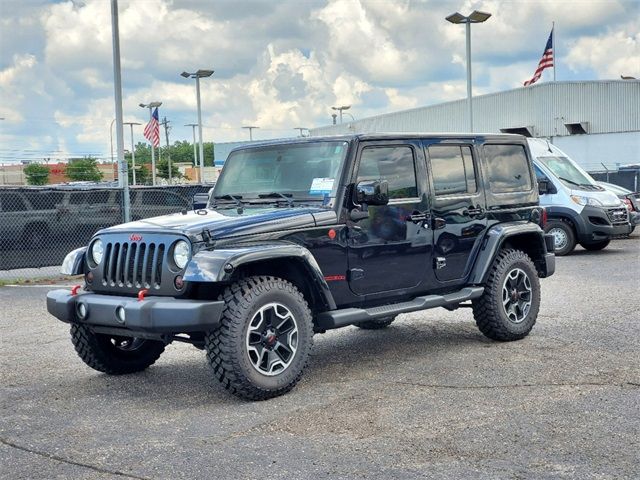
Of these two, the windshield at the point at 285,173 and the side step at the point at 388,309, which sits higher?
the windshield at the point at 285,173

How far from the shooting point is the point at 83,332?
23.2ft

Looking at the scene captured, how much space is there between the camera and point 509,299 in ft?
27.3

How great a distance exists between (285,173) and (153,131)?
41.8m

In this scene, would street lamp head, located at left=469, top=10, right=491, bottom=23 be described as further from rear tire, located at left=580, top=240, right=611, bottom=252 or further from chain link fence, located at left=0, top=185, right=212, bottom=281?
chain link fence, located at left=0, top=185, right=212, bottom=281

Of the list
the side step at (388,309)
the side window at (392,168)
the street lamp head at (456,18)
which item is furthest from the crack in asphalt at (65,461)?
the street lamp head at (456,18)

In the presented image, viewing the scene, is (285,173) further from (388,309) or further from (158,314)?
(158,314)

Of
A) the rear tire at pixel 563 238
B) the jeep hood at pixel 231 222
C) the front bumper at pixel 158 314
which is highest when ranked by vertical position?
the jeep hood at pixel 231 222

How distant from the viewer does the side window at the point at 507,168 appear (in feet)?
27.7

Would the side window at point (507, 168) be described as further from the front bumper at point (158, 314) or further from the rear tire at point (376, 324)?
the front bumper at point (158, 314)

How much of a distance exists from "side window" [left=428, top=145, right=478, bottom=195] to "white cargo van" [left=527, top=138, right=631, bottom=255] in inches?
360

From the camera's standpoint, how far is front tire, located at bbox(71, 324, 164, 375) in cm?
709

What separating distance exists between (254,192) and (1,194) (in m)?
8.96

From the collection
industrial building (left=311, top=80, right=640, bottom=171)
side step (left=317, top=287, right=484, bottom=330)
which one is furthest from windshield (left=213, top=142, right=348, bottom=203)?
industrial building (left=311, top=80, right=640, bottom=171)

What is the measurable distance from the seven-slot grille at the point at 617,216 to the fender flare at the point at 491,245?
9015 millimetres
